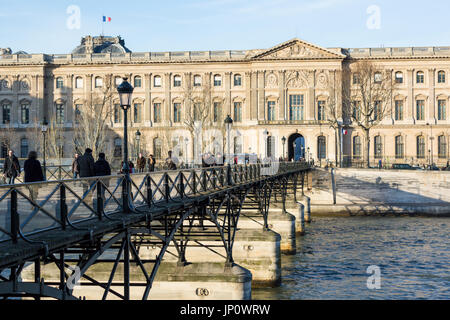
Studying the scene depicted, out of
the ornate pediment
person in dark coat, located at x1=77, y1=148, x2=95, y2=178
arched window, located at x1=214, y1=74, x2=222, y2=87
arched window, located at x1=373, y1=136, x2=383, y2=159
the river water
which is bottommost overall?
the river water

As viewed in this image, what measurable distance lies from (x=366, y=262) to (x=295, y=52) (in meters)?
58.4

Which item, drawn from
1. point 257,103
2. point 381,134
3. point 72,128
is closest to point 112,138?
point 72,128

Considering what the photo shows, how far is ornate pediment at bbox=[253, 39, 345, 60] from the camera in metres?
87.9

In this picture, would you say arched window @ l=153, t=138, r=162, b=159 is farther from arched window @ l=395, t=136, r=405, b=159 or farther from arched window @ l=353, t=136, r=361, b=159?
arched window @ l=395, t=136, r=405, b=159

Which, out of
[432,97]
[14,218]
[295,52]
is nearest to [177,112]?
[295,52]

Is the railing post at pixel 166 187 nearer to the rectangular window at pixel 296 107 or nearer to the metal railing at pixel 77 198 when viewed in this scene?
the metal railing at pixel 77 198

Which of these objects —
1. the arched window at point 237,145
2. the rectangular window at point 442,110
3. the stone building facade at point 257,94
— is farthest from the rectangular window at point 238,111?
the rectangular window at point 442,110

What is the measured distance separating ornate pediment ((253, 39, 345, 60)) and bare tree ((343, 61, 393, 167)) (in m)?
4.56

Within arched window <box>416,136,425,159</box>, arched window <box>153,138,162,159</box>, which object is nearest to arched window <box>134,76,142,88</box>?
arched window <box>153,138,162,159</box>

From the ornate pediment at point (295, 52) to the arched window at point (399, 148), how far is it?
14.1 meters
